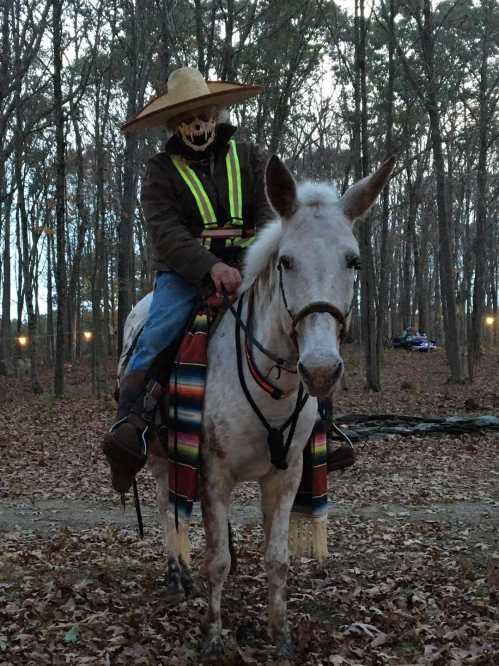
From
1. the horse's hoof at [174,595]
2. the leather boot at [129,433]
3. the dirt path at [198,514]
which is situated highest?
the leather boot at [129,433]

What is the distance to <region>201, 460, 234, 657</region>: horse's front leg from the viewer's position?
12.9 ft

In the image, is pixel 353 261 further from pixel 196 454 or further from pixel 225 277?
pixel 196 454

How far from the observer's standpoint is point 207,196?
14.4ft

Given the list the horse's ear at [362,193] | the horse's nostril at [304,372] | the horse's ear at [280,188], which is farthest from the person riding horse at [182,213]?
the horse's nostril at [304,372]

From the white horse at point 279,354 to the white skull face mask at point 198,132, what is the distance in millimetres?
1174

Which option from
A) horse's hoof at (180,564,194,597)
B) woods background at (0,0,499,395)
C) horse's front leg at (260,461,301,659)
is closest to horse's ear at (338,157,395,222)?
horse's front leg at (260,461,301,659)

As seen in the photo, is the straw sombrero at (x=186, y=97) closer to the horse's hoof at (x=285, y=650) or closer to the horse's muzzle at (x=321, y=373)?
the horse's muzzle at (x=321, y=373)

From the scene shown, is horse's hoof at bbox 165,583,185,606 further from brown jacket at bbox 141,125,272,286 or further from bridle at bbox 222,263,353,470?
brown jacket at bbox 141,125,272,286

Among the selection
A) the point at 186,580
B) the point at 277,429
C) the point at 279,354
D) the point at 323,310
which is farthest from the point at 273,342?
the point at 186,580

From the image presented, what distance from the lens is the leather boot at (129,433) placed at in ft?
13.5

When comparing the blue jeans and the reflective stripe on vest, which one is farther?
the reflective stripe on vest

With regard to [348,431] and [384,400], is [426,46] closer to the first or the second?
[384,400]

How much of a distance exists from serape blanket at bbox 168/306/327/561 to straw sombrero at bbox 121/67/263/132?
4.71 ft

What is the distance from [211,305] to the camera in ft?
13.7
